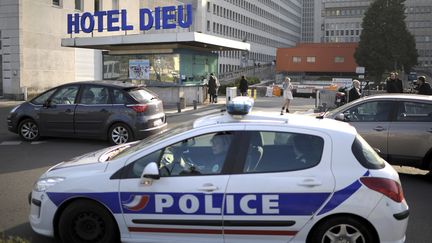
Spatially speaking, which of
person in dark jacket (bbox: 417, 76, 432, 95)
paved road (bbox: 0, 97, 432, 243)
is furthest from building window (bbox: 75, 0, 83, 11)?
person in dark jacket (bbox: 417, 76, 432, 95)

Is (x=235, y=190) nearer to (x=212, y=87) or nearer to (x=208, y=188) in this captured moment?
(x=208, y=188)

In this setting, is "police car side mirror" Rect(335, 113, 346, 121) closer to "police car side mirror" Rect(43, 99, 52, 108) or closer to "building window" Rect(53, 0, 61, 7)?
"police car side mirror" Rect(43, 99, 52, 108)

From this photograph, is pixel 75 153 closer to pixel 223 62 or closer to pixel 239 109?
pixel 239 109

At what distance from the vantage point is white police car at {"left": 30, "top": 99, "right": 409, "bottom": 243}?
13.9ft

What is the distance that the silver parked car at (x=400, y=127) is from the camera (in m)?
8.18

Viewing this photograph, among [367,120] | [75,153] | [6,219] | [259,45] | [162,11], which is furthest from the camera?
[259,45]

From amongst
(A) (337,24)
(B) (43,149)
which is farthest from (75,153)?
(A) (337,24)

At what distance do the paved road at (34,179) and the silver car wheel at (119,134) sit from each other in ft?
1.21

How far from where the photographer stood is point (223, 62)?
87.6 meters

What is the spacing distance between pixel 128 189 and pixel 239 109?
132cm

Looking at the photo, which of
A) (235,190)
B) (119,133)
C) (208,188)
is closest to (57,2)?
(119,133)

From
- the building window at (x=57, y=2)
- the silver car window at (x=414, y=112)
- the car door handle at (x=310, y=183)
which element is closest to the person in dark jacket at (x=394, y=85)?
the silver car window at (x=414, y=112)

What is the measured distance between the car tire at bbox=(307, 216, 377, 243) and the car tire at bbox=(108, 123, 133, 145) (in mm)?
7873

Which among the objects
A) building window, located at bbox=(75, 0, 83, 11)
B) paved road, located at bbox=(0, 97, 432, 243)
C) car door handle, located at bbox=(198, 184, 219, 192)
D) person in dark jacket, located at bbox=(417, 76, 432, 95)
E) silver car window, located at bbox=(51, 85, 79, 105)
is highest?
building window, located at bbox=(75, 0, 83, 11)
